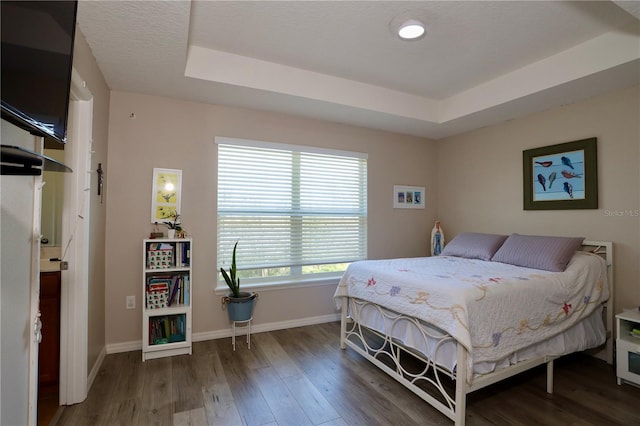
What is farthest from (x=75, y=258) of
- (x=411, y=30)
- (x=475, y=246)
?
(x=475, y=246)

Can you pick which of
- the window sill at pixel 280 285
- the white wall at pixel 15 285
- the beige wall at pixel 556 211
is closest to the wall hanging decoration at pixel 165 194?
the window sill at pixel 280 285

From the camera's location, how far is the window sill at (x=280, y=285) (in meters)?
3.13

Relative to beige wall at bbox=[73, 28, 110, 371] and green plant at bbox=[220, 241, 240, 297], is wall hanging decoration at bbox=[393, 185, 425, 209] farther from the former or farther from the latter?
beige wall at bbox=[73, 28, 110, 371]

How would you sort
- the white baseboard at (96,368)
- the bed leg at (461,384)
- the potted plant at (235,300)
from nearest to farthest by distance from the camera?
the bed leg at (461,384) < the white baseboard at (96,368) < the potted plant at (235,300)

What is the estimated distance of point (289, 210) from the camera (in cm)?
346

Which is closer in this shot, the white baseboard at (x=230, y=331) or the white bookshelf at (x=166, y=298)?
the white bookshelf at (x=166, y=298)

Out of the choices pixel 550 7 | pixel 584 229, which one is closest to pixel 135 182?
pixel 550 7

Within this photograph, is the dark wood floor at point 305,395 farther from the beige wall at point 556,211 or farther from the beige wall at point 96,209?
the beige wall at point 556,211

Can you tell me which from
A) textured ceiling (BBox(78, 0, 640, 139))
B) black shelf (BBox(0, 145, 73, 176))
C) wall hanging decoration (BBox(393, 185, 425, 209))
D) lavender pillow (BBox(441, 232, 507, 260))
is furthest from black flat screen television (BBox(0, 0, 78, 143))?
wall hanging decoration (BBox(393, 185, 425, 209))

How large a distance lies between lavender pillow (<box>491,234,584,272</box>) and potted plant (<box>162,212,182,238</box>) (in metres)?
3.05

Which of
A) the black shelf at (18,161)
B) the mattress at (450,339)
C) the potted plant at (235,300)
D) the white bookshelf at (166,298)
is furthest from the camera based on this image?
the potted plant at (235,300)

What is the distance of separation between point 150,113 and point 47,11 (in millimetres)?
2148

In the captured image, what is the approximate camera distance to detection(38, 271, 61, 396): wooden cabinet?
2066 mm

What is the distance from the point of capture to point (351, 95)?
3.10 meters
